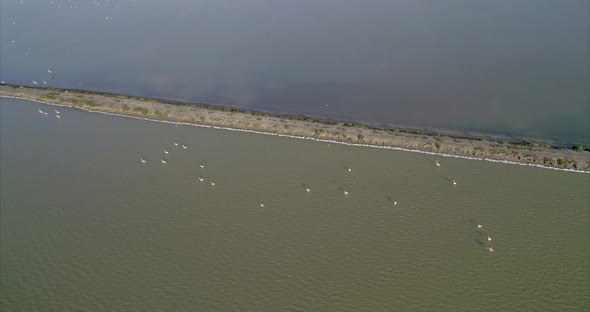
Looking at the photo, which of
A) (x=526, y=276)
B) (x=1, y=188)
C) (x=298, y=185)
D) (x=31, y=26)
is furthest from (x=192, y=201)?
(x=31, y=26)

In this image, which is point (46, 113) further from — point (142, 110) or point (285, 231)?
point (285, 231)

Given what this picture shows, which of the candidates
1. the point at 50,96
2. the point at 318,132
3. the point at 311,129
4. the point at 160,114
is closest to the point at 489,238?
the point at 318,132

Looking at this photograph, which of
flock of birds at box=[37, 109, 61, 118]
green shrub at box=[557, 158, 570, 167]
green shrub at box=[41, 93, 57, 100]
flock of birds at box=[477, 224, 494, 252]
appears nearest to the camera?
flock of birds at box=[477, 224, 494, 252]

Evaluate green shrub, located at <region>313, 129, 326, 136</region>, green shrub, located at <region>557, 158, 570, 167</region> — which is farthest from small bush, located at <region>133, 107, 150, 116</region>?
green shrub, located at <region>557, 158, 570, 167</region>

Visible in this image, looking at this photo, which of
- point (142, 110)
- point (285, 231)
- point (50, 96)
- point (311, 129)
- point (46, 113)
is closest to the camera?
point (285, 231)

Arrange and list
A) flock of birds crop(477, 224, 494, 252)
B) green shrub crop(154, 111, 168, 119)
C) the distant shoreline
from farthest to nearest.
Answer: green shrub crop(154, 111, 168, 119), the distant shoreline, flock of birds crop(477, 224, 494, 252)

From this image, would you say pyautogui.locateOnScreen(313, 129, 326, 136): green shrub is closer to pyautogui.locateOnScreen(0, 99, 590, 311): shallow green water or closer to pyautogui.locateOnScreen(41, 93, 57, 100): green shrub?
pyautogui.locateOnScreen(0, 99, 590, 311): shallow green water

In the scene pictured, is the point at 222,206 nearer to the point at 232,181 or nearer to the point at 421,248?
the point at 232,181

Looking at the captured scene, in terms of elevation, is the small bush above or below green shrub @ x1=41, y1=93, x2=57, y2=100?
below
